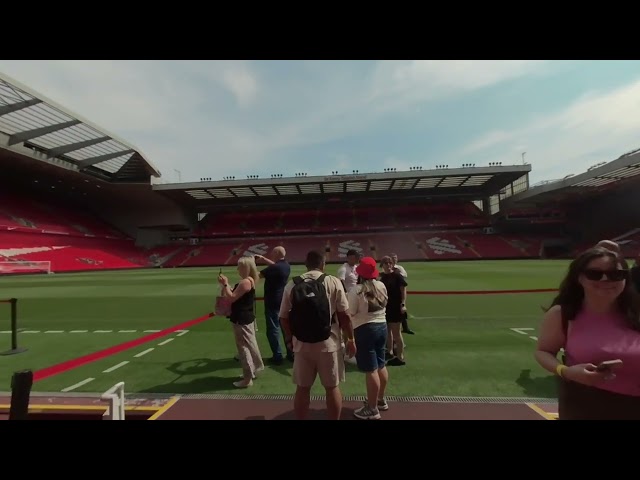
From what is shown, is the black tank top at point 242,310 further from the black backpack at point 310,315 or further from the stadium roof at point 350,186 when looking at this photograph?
the stadium roof at point 350,186

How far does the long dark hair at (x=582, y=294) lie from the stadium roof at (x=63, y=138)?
30147 mm

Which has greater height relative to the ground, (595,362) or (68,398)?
(595,362)

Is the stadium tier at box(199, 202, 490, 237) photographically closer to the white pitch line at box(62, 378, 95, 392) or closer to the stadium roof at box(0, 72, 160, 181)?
the stadium roof at box(0, 72, 160, 181)

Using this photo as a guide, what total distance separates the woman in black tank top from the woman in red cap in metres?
1.72

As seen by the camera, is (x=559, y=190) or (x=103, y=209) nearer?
(x=559, y=190)

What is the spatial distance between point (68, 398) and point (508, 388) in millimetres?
5531

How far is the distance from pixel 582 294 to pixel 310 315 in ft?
6.93

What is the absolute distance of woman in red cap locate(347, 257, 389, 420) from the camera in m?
3.52

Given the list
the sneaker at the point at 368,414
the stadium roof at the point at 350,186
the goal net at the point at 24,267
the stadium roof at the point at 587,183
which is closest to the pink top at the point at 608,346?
the sneaker at the point at 368,414
